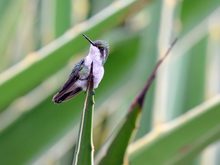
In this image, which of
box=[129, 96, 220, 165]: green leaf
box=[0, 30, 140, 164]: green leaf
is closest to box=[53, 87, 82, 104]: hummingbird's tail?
box=[129, 96, 220, 165]: green leaf

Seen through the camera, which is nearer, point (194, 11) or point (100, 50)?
Result: point (100, 50)

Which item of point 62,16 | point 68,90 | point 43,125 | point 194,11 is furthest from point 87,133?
point 194,11

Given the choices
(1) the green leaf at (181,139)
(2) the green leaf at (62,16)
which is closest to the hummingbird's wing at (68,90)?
(1) the green leaf at (181,139)

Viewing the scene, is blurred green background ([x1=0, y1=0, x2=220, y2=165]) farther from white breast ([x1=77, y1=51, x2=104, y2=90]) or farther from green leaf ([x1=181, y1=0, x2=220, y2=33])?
white breast ([x1=77, y1=51, x2=104, y2=90])

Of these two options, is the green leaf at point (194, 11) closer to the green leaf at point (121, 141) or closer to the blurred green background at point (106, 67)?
the blurred green background at point (106, 67)

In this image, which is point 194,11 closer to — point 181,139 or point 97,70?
point 181,139

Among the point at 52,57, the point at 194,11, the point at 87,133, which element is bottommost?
the point at 87,133
